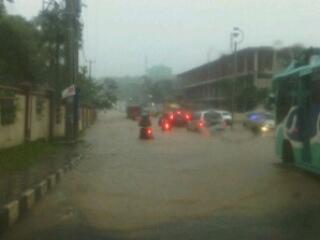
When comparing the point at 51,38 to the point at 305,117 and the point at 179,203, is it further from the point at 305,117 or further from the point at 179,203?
the point at 179,203

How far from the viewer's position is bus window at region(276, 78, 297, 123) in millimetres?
19562

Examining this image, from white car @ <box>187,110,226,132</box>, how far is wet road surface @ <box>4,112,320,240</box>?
29768 millimetres

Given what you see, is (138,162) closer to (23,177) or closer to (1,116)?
(1,116)

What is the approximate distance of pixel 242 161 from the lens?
23.3 meters

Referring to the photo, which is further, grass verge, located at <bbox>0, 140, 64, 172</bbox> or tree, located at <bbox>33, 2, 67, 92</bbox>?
tree, located at <bbox>33, 2, 67, 92</bbox>

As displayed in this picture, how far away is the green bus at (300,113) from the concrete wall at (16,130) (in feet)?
27.0

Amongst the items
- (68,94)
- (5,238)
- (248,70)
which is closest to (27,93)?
(68,94)

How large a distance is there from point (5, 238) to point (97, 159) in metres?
15.3

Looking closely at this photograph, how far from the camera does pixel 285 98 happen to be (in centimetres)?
2070

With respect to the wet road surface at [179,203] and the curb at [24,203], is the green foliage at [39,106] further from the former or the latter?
the curb at [24,203]

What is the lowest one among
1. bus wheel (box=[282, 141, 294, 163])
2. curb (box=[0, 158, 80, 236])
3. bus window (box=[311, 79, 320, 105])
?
curb (box=[0, 158, 80, 236])

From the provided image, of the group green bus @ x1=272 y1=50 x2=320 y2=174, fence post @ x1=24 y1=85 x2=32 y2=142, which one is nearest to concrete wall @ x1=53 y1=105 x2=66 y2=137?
fence post @ x1=24 y1=85 x2=32 y2=142

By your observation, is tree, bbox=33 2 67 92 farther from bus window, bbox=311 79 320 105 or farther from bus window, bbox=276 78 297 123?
bus window, bbox=311 79 320 105

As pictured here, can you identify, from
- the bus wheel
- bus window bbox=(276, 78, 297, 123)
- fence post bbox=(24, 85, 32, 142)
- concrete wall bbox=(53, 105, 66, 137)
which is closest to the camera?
bus window bbox=(276, 78, 297, 123)
